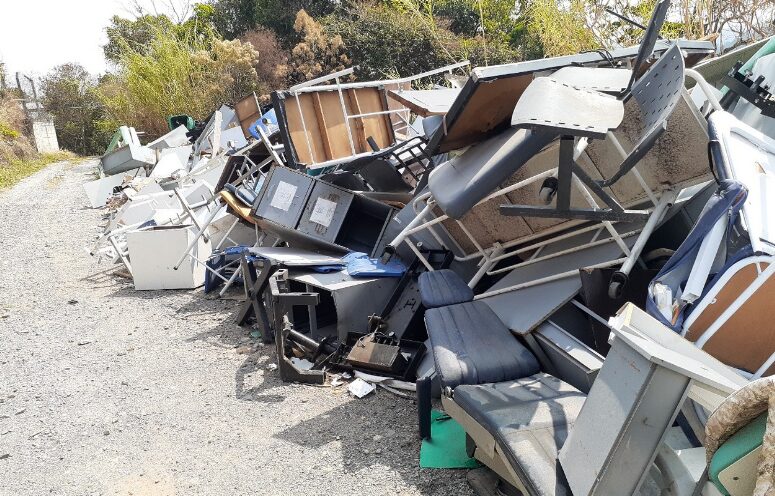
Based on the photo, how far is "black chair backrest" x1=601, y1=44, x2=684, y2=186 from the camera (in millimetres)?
2232

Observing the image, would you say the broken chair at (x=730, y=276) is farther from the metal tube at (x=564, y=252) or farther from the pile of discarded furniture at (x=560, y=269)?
the metal tube at (x=564, y=252)

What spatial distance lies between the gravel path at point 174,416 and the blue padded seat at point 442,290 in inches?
22.9

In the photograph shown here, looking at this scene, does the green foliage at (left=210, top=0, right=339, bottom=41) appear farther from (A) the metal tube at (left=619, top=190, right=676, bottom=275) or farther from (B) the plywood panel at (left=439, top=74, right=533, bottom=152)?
(A) the metal tube at (left=619, top=190, right=676, bottom=275)

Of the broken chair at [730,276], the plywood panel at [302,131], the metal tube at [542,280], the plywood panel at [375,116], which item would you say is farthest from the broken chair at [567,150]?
the plywood panel at [375,116]

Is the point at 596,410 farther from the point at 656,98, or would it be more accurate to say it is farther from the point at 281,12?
the point at 281,12

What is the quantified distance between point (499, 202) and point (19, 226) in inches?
341

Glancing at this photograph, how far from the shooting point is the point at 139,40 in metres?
24.3

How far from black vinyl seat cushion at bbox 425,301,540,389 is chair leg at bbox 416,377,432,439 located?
7.2 inches

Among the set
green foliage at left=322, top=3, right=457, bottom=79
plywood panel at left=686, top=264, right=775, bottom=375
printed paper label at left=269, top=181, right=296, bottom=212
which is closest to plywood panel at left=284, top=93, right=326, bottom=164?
printed paper label at left=269, top=181, right=296, bottom=212

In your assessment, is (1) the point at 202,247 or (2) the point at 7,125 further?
(2) the point at 7,125

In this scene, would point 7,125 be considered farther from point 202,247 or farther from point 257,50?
point 202,247

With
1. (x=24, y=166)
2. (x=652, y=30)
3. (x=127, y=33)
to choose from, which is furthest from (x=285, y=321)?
(x=127, y=33)

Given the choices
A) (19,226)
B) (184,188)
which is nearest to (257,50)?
(19,226)

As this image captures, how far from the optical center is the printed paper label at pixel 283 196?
5043mm
